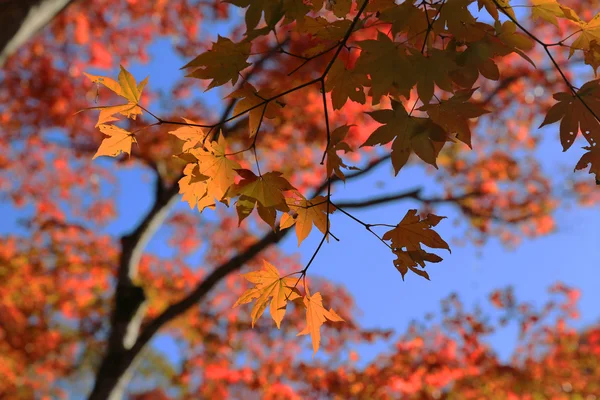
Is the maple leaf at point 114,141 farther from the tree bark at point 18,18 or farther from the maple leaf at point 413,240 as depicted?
the tree bark at point 18,18

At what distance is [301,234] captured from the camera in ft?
4.63

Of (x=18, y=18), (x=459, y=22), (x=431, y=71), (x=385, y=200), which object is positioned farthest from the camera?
(x=385, y=200)

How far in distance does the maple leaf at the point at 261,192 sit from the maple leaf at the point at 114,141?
0.35 meters

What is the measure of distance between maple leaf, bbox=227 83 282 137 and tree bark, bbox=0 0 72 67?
139 inches

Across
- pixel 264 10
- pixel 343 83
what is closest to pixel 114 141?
pixel 264 10

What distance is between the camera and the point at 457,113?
3.99 ft

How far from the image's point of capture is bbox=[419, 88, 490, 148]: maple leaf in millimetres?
1189

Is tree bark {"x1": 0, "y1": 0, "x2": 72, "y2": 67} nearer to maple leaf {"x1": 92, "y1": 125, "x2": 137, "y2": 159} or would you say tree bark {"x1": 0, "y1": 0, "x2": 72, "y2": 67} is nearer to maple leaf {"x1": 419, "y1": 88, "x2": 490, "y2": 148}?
maple leaf {"x1": 92, "y1": 125, "x2": 137, "y2": 159}

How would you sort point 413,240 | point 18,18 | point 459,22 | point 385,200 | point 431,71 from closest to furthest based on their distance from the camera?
1. point 431,71
2. point 459,22
3. point 413,240
4. point 18,18
5. point 385,200

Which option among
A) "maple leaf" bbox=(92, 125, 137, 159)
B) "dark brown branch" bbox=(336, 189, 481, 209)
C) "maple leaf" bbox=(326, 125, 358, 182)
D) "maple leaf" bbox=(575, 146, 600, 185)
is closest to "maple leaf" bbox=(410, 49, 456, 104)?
"maple leaf" bbox=(326, 125, 358, 182)

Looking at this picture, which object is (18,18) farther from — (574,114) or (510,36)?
(574,114)

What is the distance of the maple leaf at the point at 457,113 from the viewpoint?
1189 millimetres

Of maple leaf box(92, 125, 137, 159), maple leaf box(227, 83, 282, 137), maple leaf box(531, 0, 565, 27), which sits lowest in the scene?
maple leaf box(92, 125, 137, 159)

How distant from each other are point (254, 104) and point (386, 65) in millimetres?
456
